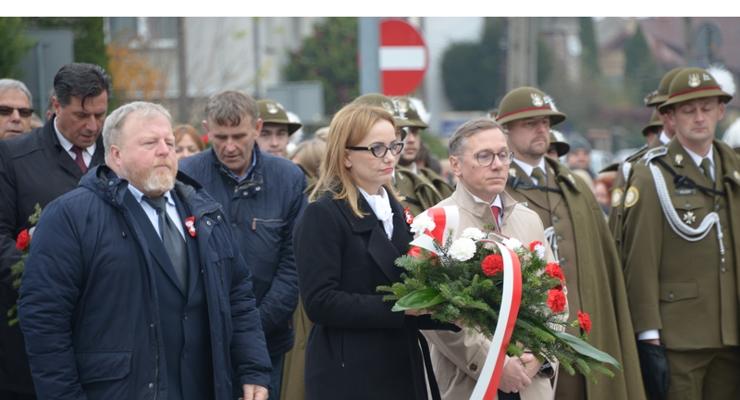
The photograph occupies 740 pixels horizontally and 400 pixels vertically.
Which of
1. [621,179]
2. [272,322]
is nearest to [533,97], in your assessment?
[621,179]

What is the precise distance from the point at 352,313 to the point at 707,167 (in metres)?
4.00

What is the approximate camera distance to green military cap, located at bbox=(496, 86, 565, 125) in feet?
27.8

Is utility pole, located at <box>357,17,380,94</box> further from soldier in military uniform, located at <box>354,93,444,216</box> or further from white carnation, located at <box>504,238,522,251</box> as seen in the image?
white carnation, located at <box>504,238,522,251</box>

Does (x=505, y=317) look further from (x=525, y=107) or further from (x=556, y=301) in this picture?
(x=525, y=107)

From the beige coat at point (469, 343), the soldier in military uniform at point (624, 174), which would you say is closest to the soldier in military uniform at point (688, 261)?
the soldier in military uniform at point (624, 174)

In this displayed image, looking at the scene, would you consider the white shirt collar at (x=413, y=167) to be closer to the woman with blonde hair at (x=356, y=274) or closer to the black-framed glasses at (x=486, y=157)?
the black-framed glasses at (x=486, y=157)

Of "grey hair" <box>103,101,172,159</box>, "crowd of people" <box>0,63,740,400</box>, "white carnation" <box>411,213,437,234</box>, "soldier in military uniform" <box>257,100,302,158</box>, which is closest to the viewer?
"crowd of people" <box>0,63,740,400</box>

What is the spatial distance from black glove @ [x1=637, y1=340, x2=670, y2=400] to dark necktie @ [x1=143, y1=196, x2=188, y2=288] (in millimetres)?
4020

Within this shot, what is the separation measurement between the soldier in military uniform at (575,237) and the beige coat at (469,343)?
122cm

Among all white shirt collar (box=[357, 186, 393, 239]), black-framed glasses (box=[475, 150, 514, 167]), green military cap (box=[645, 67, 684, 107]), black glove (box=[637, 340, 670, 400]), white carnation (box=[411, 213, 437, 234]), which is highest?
green military cap (box=[645, 67, 684, 107])

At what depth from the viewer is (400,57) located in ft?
41.7

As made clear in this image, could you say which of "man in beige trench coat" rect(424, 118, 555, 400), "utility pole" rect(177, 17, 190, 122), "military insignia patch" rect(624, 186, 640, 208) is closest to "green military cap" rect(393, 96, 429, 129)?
"military insignia patch" rect(624, 186, 640, 208)

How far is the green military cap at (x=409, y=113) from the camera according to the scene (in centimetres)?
931

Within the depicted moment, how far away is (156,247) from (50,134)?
1.66 m
